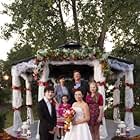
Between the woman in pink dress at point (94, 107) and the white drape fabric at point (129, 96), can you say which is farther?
the white drape fabric at point (129, 96)

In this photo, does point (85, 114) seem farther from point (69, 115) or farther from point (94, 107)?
point (94, 107)

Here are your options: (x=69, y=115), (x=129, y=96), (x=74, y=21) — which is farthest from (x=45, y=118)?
(x=74, y=21)

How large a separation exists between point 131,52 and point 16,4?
7455 mm

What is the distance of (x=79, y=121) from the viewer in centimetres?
1169

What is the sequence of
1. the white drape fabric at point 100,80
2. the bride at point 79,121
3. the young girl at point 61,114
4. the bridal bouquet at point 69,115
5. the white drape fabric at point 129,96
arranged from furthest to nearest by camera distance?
the white drape fabric at point 129,96 < the white drape fabric at point 100,80 < the young girl at point 61,114 < the bride at point 79,121 < the bridal bouquet at point 69,115

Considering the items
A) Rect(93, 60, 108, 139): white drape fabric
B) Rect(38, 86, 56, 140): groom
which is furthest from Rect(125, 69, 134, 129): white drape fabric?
Rect(38, 86, 56, 140): groom

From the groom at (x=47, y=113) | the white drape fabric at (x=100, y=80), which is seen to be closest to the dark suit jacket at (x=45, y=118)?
the groom at (x=47, y=113)

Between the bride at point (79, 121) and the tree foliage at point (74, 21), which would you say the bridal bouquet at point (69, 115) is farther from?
the tree foliage at point (74, 21)

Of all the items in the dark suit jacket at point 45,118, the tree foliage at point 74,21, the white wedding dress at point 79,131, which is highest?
the tree foliage at point 74,21

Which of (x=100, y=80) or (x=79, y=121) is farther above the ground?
(x=100, y=80)

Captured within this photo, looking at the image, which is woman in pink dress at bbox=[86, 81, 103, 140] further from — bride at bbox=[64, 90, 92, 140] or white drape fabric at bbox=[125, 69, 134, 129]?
white drape fabric at bbox=[125, 69, 134, 129]

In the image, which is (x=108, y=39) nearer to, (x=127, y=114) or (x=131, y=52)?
(x=131, y=52)

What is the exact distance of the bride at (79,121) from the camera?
1164cm

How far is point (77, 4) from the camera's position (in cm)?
2991
